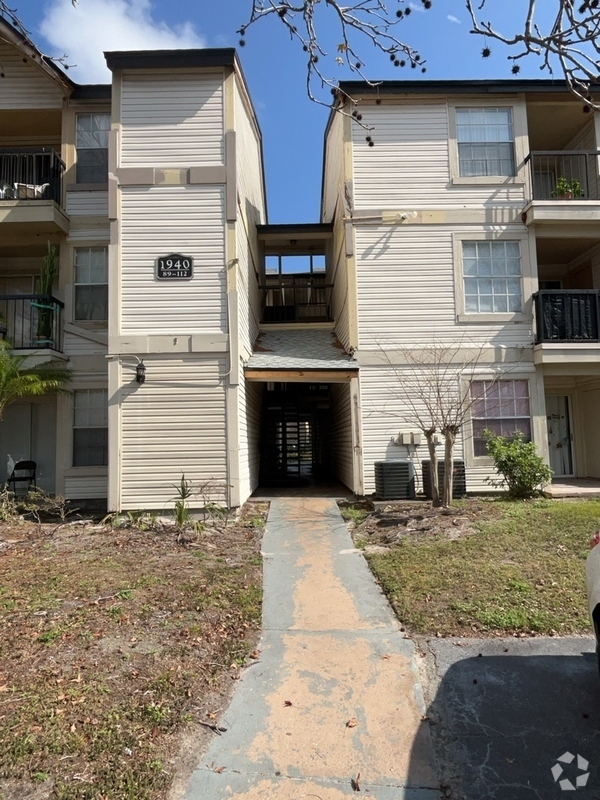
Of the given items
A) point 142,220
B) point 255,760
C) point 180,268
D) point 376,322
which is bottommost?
point 255,760

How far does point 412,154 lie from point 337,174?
2.20 meters

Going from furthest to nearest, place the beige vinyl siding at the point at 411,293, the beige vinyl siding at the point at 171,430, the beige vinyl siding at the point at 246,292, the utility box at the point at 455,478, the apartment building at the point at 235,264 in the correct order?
the beige vinyl siding at the point at 411,293 < the beige vinyl siding at the point at 246,292 < the utility box at the point at 455,478 < the apartment building at the point at 235,264 < the beige vinyl siding at the point at 171,430

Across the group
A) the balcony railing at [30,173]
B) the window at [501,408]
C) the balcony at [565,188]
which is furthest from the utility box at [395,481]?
the balcony railing at [30,173]

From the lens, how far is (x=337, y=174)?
40.6ft

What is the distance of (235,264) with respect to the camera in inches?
360

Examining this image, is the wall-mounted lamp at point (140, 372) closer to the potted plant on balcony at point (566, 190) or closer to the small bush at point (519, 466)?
the small bush at point (519, 466)

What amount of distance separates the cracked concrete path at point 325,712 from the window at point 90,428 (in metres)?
6.35

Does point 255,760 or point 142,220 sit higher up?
point 142,220

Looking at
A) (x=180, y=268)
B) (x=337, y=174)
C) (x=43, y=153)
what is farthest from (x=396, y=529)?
(x=43, y=153)

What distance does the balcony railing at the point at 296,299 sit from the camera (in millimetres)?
14727

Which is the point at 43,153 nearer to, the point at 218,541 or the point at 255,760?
the point at 218,541

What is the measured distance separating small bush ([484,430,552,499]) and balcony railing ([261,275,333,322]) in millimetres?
6686

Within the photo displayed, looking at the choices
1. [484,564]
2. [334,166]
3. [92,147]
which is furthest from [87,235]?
[484,564]

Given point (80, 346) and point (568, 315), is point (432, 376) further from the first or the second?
point (80, 346)
